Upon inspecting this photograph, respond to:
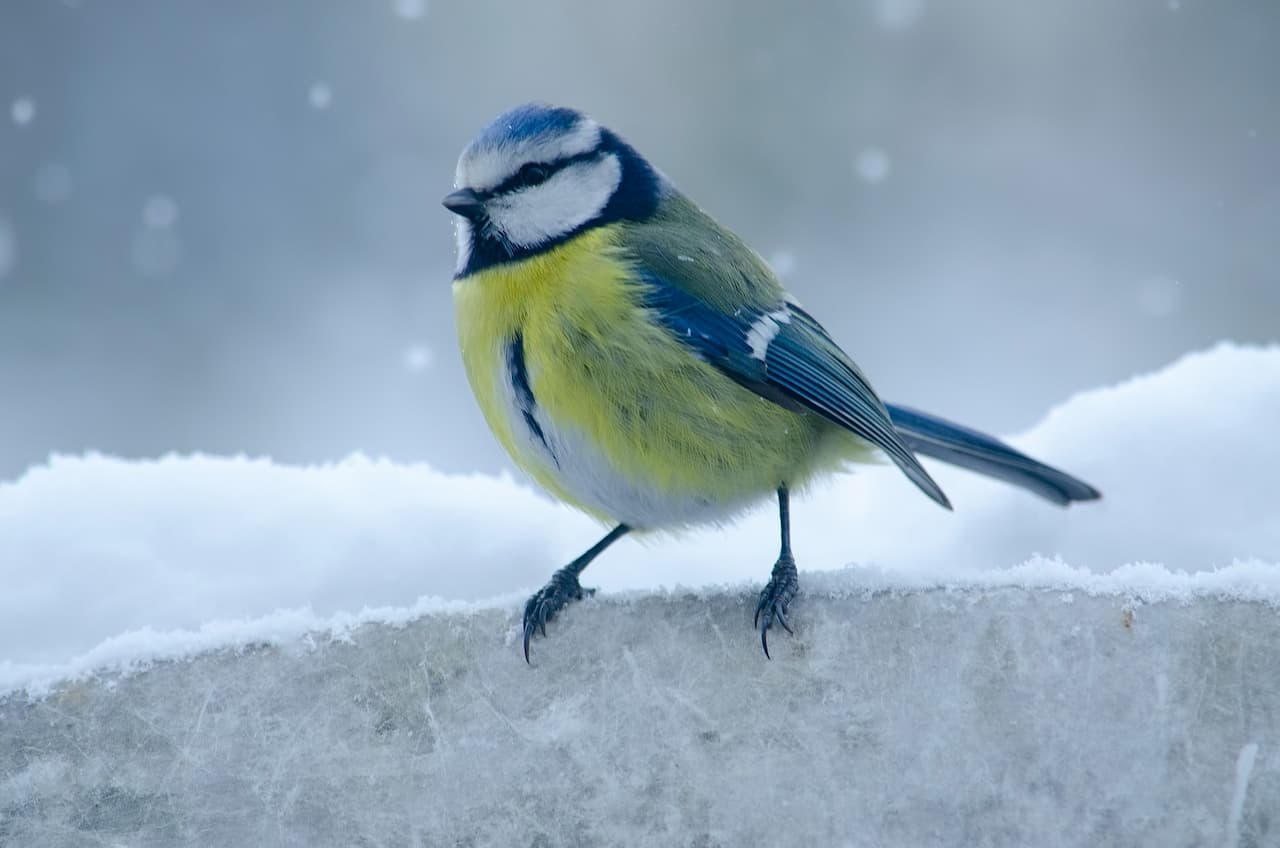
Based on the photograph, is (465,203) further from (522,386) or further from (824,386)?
(824,386)

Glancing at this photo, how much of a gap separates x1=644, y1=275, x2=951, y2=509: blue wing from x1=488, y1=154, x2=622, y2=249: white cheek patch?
0.18 metres

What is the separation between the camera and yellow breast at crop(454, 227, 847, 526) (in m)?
1.79

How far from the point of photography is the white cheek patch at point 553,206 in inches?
76.4

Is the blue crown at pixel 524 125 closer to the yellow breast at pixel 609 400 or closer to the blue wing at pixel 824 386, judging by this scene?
the yellow breast at pixel 609 400

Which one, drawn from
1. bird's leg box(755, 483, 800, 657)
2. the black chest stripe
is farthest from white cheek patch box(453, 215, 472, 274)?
bird's leg box(755, 483, 800, 657)

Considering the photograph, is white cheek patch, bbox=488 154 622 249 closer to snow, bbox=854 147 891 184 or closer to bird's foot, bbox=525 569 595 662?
bird's foot, bbox=525 569 595 662

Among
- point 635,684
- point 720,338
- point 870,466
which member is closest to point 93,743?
point 635,684

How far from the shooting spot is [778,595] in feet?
5.45

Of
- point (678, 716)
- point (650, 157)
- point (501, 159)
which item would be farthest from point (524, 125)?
point (650, 157)

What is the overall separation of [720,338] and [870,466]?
40 centimetres

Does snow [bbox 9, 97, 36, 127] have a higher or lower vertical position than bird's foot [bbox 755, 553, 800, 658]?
higher

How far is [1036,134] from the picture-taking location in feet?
13.5

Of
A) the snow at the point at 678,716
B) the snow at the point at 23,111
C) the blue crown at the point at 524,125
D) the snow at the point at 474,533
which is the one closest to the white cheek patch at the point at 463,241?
the blue crown at the point at 524,125

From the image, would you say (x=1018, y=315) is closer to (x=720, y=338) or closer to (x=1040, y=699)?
(x=720, y=338)
